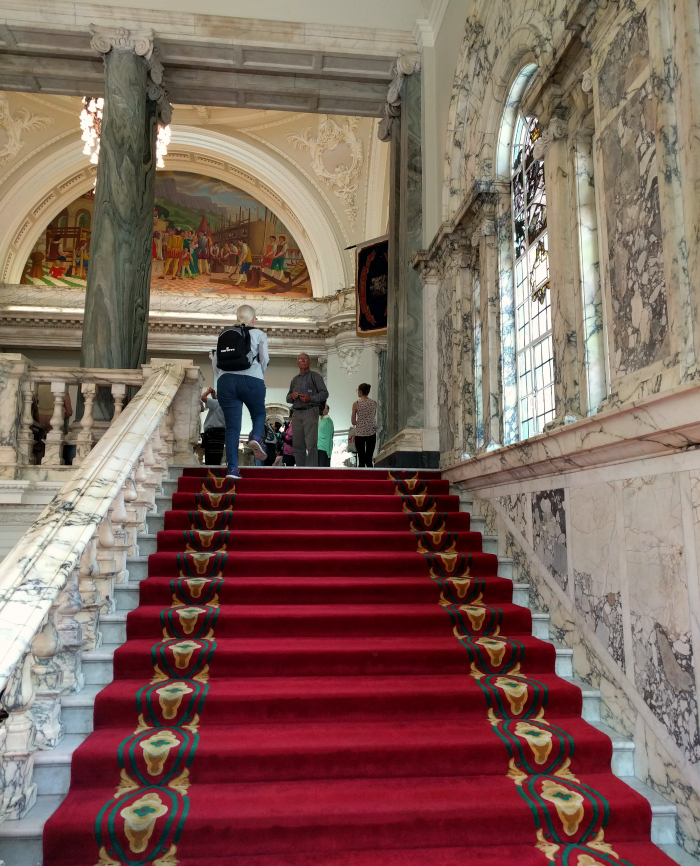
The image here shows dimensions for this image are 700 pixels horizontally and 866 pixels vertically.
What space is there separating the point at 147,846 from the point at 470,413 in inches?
186

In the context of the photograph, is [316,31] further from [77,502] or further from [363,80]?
[77,502]

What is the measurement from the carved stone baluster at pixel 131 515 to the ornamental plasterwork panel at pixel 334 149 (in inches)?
546

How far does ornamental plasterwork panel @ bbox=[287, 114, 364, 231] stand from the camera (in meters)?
16.7

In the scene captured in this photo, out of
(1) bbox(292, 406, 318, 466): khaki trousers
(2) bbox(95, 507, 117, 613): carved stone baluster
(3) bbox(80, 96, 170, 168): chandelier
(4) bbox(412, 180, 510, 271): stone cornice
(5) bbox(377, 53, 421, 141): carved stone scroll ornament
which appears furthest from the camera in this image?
(3) bbox(80, 96, 170, 168): chandelier

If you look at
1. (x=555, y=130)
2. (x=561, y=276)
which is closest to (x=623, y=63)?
(x=555, y=130)

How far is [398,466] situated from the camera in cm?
773

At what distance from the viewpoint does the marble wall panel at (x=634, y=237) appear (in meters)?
3.24

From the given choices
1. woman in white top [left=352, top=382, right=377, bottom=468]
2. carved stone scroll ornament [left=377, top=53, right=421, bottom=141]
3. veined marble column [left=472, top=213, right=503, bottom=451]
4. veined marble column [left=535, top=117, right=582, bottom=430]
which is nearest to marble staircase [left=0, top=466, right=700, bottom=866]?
veined marble column [left=535, top=117, right=582, bottom=430]

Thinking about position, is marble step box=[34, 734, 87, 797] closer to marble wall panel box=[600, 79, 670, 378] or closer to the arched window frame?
marble wall panel box=[600, 79, 670, 378]

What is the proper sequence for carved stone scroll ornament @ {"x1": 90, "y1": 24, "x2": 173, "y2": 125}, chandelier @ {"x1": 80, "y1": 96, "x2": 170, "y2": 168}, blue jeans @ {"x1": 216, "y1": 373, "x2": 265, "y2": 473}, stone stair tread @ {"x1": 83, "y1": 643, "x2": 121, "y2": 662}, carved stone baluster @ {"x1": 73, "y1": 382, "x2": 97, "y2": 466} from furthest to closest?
1. chandelier @ {"x1": 80, "y1": 96, "x2": 170, "y2": 168}
2. carved stone scroll ornament @ {"x1": 90, "y1": 24, "x2": 173, "y2": 125}
3. blue jeans @ {"x1": 216, "y1": 373, "x2": 265, "y2": 473}
4. carved stone baluster @ {"x1": 73, "y1": 382, "x2": 97, "y2": 466}
5. stone stair tread @ {"x1": 83, "y1": 643, "x2": 121, "y2": 662}

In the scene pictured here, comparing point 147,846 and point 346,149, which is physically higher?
point 346,149

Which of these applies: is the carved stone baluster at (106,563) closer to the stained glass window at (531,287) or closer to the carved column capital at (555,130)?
the stained glass window at (531,287)

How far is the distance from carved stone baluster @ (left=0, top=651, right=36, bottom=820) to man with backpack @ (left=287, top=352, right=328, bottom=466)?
562 cm

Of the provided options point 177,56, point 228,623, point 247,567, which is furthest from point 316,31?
point 228,623
